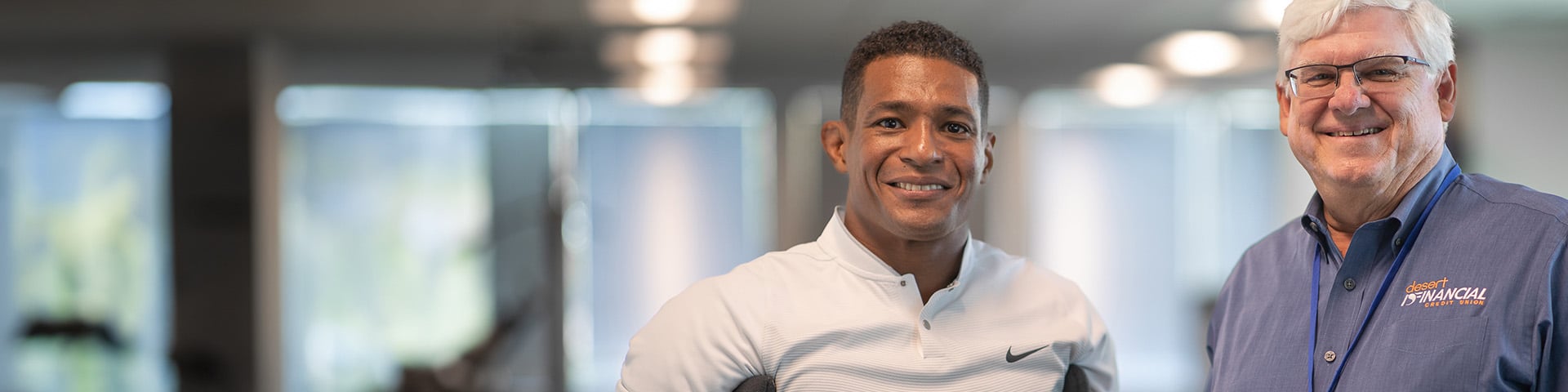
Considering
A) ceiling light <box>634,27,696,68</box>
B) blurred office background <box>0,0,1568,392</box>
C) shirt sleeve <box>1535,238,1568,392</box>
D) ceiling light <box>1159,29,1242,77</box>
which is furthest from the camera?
ceiling light <box>1159,29,1242,77</box>

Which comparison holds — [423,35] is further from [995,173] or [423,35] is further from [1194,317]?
[1194,317]

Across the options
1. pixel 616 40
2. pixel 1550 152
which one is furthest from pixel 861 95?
pixel 1550 152

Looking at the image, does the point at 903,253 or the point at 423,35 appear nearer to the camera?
the point at 903,253

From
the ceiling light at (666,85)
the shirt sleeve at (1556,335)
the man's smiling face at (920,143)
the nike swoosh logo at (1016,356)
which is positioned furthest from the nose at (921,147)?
the ceiling light at (666,85)

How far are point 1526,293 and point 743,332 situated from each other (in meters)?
1.05

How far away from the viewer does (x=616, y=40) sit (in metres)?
7.25

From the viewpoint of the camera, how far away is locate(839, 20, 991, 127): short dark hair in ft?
5.76

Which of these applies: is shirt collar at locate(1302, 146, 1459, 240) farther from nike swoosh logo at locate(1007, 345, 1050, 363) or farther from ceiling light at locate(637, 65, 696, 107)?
ceiling light at locate(637, 65, 696, 107)

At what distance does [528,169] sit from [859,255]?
590 cm

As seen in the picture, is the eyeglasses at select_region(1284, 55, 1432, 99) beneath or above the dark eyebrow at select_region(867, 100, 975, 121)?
above

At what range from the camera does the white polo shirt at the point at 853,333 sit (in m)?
1.74

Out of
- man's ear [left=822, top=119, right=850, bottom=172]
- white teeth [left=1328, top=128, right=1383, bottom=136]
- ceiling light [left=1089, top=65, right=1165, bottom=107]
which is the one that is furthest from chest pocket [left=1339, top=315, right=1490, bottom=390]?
ceiling light [left=1089, top=65, right=1165, bottom=107]

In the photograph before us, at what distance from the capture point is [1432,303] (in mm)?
1489

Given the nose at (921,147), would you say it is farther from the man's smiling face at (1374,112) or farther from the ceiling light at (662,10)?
the ceiling light at (662,10)
